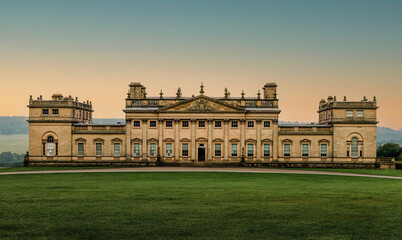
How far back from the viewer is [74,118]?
60219 mm

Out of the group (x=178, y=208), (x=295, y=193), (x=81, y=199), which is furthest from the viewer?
(x=295, y=193)

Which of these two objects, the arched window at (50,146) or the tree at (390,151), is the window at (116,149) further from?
the tree at (390,151)

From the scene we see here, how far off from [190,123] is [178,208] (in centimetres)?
4023

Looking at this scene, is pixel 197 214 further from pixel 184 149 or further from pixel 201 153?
pixel 201 153

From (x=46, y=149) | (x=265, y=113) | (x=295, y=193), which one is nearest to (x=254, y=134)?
(x=265, y=113)

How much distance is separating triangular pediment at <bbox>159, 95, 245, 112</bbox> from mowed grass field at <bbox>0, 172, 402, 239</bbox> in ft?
109

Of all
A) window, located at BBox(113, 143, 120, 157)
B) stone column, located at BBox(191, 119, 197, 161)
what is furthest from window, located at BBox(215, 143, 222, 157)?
window, located at BBox(113, 143, 120, 157)

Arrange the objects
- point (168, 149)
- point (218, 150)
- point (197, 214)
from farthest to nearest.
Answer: point (168, 149)
point (218, 150)
point (197, 214)

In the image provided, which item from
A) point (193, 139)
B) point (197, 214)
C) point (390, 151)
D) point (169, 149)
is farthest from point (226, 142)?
point (197, 214)

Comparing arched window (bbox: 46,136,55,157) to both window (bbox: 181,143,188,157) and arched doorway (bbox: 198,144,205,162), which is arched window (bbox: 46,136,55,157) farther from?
arched doorway (bbox: 198,144,205,162)

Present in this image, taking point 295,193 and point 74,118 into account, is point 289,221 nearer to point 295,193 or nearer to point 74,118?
point 295,193

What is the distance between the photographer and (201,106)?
58156mm

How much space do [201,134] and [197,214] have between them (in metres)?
41.6

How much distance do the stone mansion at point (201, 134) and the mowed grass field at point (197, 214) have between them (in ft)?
109
